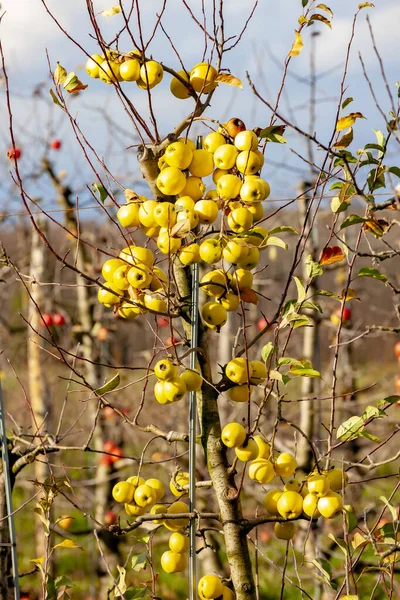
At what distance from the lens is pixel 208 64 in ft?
4.85

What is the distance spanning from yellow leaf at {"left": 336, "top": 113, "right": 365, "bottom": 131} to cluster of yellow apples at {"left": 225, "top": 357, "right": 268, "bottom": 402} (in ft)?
1.93

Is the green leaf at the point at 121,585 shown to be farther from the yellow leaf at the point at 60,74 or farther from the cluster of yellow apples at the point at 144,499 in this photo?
the yellow leaf at the point at 60,74

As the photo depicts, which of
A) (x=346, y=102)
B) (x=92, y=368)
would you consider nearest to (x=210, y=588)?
(x=346, y=102)

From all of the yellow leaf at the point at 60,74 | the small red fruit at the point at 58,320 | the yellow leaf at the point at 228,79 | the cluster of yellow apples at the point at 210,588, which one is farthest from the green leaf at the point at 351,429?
the small red fruit at the point at 58,320

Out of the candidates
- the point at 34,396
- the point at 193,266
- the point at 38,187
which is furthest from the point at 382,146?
the point at 38,187

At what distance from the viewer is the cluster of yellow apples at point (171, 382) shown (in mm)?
1366

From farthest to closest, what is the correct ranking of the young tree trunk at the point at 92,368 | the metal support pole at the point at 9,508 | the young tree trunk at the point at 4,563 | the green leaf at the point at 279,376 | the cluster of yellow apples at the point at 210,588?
the young tree trunk at the point at 92,368 → the young tree trunk at the point at 4,563 → the metal support pole at the point at 9,508 → the cluster of yellow apples at the point at 210,588 → the green leaf at the point at 279,376

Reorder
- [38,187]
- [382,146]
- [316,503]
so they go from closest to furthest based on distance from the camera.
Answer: [316,503]
[382,146]
[38,187]

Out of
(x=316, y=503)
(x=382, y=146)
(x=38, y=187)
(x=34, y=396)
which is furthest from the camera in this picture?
(x=38, y=187)

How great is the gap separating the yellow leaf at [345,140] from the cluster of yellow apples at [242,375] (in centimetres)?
54

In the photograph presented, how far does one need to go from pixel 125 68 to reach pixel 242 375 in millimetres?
753

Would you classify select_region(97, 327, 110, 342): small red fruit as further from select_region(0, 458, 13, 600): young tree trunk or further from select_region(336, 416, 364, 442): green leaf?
select_region(336, 416, 364, 442): green leaf

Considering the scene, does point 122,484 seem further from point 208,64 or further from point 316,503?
point 208,64

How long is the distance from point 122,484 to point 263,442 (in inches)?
13.6
